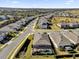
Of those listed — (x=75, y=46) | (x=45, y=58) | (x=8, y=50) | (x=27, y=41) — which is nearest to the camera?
(x=45, y=58)

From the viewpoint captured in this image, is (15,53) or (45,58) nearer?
(45,58)

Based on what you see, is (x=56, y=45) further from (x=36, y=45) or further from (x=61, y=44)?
(x=36, y=45)

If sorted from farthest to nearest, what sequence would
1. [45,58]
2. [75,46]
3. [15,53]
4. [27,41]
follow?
[27,41]
[75,46]
[15,53]
[45,58]

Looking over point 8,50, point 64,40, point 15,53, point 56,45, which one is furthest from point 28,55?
point 64,40

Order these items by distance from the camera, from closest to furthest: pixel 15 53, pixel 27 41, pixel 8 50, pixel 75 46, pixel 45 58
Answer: pixel 45 58 → pixel 15 53 → pixel 8 50 → pixel 75 46 → pixel 27 41

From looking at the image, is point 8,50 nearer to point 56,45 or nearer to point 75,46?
point 56,45

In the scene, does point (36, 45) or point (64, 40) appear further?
point (64, 40)

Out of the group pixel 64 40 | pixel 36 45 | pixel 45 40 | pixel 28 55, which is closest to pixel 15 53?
pixel 28 55

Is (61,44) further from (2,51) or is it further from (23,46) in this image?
(2,51)

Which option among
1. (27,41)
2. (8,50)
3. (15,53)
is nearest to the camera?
(15,53)
